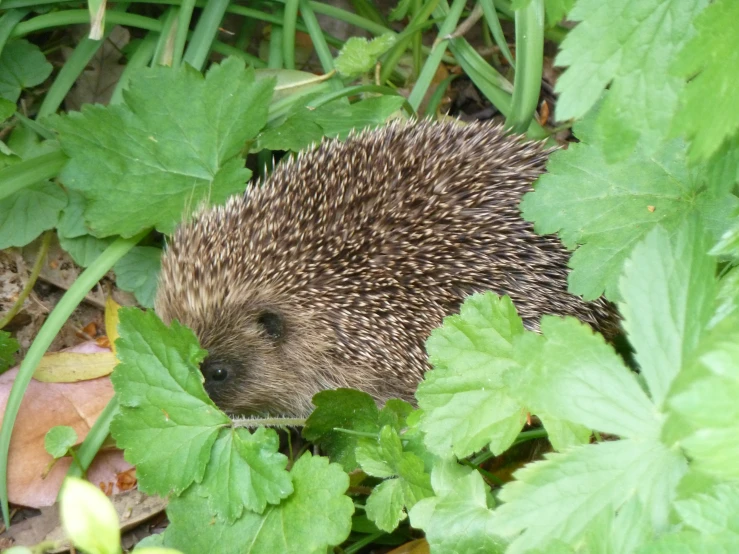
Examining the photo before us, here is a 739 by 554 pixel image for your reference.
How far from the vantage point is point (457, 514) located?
2.38m

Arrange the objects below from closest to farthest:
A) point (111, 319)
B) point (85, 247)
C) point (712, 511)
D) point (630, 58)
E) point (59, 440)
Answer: point (712, 511)
point (630, 58)
point (59, 440)
point (85, 247)
point (111, 319)

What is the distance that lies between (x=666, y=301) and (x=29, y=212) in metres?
2.75

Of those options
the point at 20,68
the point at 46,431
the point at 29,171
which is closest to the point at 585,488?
the point at 46,431

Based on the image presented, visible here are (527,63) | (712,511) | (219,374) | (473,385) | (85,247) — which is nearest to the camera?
(712,511)

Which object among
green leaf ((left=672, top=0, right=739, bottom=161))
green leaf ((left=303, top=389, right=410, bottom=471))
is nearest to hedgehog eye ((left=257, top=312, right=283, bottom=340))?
green leaf ((left=303, top=389, right=410, bottom=471))

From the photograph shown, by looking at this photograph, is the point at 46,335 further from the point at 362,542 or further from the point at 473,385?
the point at 473,385

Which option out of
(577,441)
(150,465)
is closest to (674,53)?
(577,441)

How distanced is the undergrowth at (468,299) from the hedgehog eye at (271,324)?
496 mm

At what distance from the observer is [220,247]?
316cm

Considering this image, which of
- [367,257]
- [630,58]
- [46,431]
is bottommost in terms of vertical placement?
[46,431]

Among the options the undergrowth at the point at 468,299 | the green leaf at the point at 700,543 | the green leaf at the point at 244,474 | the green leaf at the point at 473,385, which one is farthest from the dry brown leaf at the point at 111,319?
the green leaf at the point at 700,543

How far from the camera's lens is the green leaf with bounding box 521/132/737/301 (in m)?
2.54

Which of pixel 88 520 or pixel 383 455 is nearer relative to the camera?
pixel 88 520

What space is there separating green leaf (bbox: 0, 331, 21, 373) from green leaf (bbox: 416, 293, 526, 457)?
1943 mm
